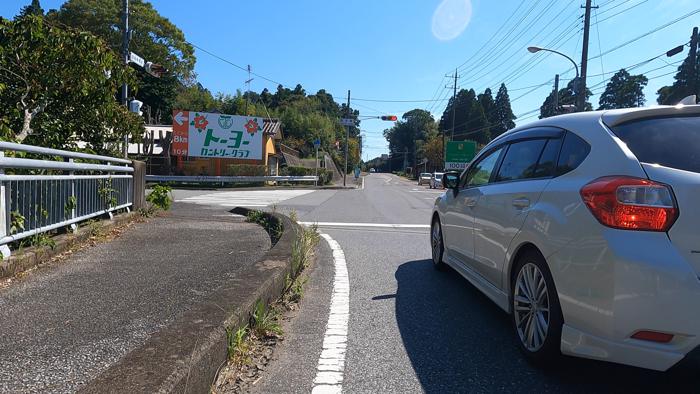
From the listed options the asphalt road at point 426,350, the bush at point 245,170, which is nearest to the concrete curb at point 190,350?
the asphalt road at point 426,350

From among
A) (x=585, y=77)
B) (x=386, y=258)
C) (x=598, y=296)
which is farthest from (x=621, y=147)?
(x=585, y=77)

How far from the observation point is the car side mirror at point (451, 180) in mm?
5625

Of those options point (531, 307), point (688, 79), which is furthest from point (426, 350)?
point (688, 79)

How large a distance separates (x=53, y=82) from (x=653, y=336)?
29.3 feet

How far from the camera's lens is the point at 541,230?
3248 mm

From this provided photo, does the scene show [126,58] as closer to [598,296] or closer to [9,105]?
[9,105]

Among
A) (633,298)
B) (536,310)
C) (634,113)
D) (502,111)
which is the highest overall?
(502,111)

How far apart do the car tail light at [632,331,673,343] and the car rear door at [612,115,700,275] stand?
36 centimetres

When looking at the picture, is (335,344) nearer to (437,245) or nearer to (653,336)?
(653,336)

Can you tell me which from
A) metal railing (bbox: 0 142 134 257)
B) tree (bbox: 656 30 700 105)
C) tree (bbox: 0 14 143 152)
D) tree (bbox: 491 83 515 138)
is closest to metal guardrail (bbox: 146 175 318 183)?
tree (bbox: 0 14 143 152)

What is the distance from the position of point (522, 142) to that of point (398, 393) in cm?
243

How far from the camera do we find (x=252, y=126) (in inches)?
1382

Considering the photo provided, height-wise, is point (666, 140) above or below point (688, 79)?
below

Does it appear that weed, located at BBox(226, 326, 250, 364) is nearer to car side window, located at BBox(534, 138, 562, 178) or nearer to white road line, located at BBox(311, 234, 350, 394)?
white road line, located at BBox(311, 234, 350, 394)
